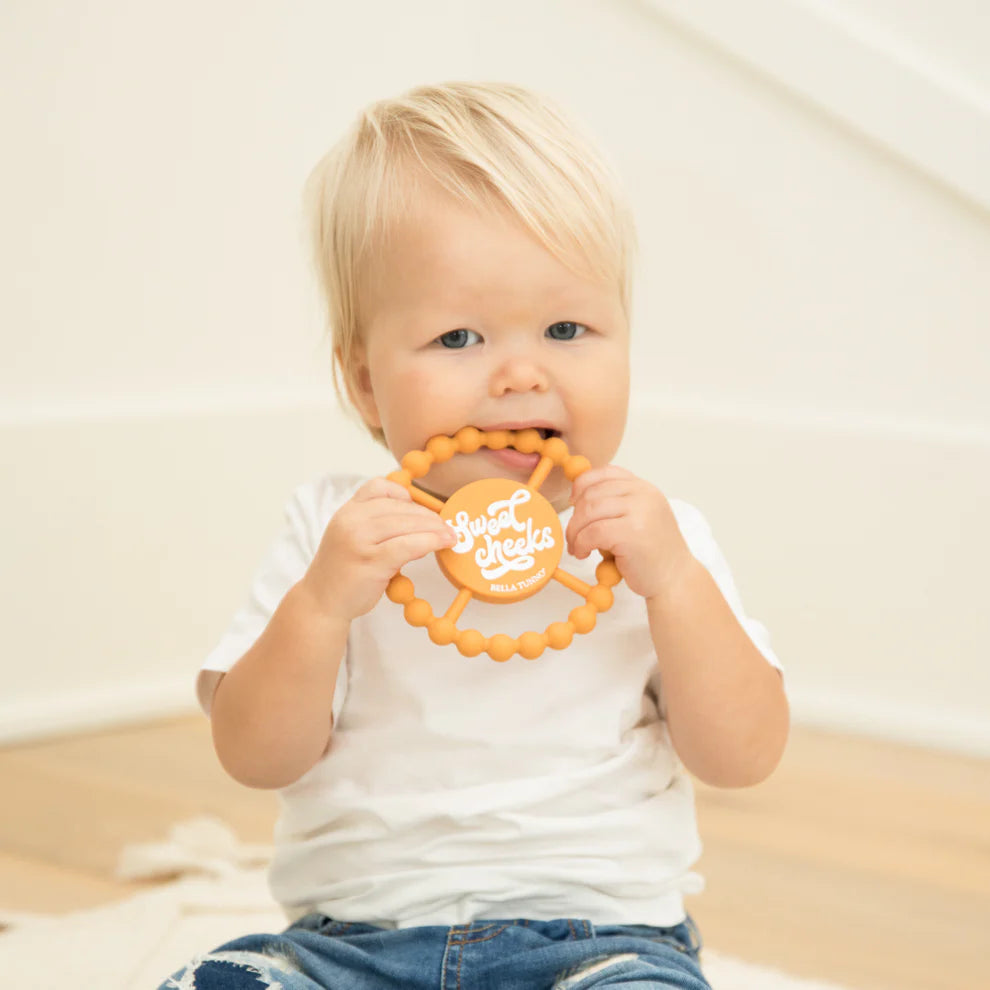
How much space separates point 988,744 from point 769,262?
68cm

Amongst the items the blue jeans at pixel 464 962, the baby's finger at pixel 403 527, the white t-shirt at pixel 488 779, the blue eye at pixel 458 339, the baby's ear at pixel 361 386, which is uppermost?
the baby's ear at pixel 361 386

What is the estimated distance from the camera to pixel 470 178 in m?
0.90

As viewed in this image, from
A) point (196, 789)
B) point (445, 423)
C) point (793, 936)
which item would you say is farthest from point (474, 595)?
point (196, 789)

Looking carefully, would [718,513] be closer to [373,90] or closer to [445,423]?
[373,90]

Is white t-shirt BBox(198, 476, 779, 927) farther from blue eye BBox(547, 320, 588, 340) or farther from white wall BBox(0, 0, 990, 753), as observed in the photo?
white wall BBox(0, 0, 990, 753)

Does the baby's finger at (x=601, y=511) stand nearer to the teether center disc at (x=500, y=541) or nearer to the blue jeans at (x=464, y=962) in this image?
the teether center disc at (x=500, y=541)

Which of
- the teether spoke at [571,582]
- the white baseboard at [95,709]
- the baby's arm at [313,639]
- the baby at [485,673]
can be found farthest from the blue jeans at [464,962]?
the white baseboard at [95,709]

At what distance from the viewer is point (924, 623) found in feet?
5.52

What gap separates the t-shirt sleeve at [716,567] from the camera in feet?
3.11

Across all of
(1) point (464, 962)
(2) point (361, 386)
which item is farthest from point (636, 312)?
(1) point (464, 962)

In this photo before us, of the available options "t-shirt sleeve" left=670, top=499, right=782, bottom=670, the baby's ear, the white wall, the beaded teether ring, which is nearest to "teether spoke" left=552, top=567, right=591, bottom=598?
the beaded teether ring

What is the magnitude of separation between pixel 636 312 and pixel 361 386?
0.87 metres

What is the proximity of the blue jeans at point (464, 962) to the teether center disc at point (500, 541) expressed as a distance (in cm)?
23

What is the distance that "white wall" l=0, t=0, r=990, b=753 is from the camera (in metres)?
1.61
